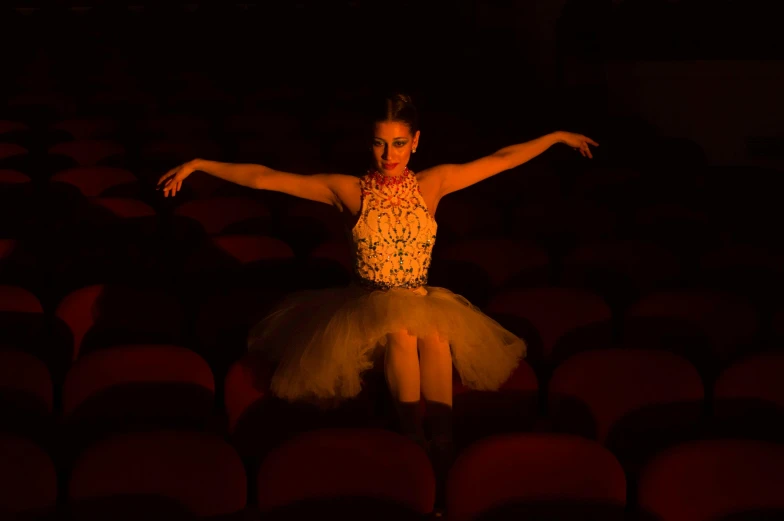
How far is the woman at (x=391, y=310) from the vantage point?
7.76 ft

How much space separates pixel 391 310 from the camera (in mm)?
2389

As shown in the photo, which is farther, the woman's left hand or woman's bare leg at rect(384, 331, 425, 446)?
the woman's left hand

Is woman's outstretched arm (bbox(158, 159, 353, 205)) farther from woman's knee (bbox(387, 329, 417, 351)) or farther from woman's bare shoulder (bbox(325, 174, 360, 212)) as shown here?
woman's knee (bbox(387, 329, 417, 351))

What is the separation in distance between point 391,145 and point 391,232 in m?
0.24

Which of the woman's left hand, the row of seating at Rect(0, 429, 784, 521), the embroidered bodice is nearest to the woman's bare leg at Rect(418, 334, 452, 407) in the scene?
the embroidered bodice

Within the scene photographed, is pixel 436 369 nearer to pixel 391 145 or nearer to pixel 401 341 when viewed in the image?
pixel 401 341

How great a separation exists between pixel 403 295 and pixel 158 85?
4.16m

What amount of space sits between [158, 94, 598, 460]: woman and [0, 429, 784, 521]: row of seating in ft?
1.29

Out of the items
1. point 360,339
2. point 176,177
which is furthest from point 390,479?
point 176,177

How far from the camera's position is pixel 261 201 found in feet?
12.6

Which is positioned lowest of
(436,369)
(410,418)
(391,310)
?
(410,418)

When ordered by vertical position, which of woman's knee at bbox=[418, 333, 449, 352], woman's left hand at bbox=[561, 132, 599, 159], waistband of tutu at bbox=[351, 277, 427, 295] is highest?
woman's left hand at bbox=[561, 132, 599, 159]

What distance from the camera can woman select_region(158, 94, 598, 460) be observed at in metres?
2.37

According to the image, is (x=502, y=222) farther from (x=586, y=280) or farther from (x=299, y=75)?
(x=299, y=75)
